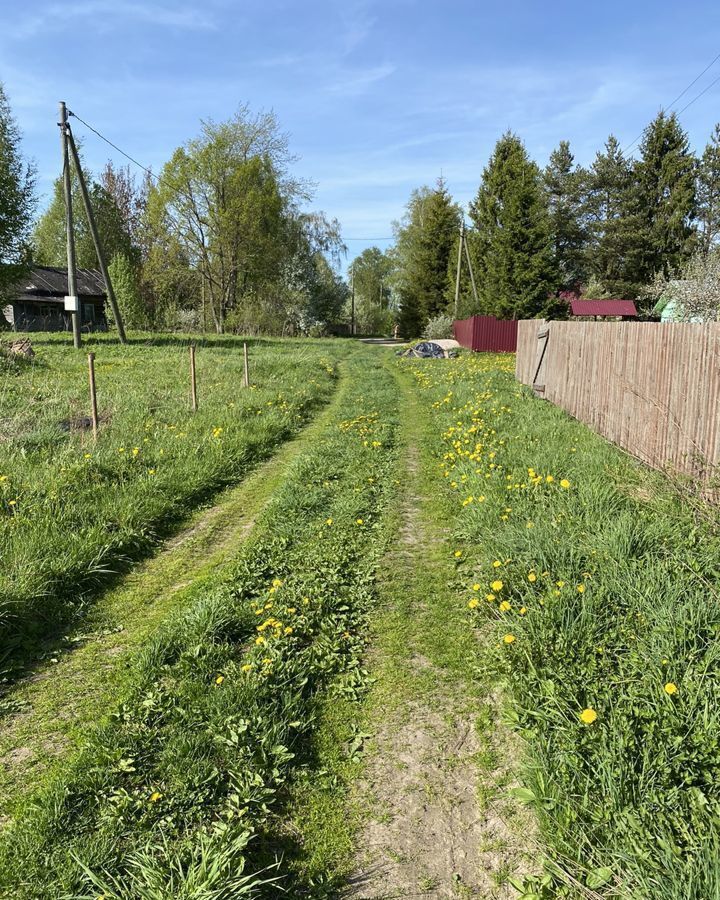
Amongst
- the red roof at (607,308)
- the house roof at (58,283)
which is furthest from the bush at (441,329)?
the house roof at (58,283)

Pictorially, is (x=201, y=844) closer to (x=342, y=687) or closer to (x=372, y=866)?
(x=372, y=866)

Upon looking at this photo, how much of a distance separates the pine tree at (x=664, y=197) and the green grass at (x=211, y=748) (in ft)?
120

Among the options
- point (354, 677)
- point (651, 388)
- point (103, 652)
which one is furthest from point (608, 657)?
point (651, 388)

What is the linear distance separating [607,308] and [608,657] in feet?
128

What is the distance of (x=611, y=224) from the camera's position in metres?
38.2

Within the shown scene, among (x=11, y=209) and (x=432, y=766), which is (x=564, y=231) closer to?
(x=11, y=209)

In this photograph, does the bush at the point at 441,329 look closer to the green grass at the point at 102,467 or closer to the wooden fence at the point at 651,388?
the green grass at the point at 102,467

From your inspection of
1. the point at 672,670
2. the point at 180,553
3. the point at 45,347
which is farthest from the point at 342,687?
the point at 45,347

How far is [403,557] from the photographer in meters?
4.91

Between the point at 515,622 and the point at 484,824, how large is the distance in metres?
1.25

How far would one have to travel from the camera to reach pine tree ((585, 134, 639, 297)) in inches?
1432

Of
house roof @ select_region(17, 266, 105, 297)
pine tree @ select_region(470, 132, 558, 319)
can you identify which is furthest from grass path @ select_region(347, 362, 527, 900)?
house roof @ select_region(17, 266, 105, 297)

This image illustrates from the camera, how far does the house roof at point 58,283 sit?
37719mm

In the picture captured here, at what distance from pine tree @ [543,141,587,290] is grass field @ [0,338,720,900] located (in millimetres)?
44216
